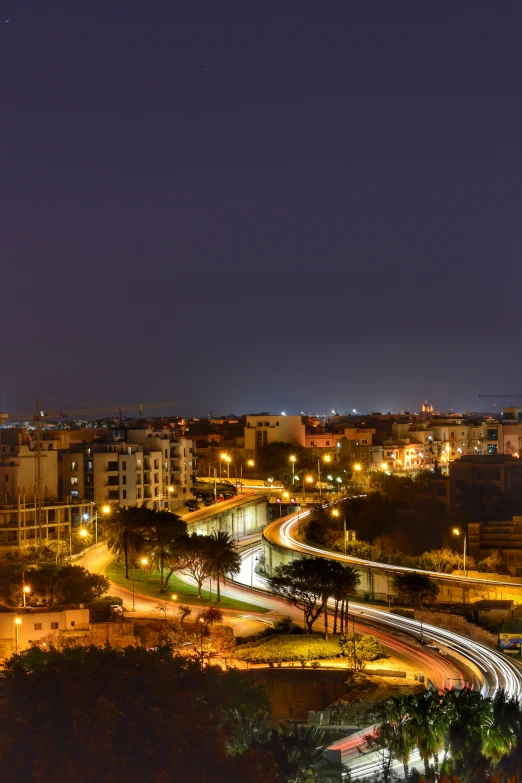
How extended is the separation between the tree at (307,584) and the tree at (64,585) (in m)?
5.63

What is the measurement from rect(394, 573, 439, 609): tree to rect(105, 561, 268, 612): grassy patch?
4.63 meters

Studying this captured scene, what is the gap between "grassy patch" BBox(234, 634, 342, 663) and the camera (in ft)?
77.0

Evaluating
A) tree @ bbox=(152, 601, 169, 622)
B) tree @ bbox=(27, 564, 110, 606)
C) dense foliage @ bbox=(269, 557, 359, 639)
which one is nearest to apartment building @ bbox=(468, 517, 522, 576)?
dense foliage @ bbox=(269, 557, 359, 639)

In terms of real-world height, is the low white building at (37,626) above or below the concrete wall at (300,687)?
above

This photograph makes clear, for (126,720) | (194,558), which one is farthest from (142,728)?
(194,558)

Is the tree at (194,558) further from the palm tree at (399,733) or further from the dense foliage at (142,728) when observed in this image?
the palm tree at (399,733)

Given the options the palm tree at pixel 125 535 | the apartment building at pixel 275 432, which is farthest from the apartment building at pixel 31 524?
the apartment building at pixel 275 432

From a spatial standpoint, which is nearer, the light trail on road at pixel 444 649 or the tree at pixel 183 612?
the light trail on road at pixel 444 649

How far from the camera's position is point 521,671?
2172 centimetres

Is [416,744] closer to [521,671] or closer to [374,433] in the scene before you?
[521,671]

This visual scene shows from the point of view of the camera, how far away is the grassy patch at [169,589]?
3016 cm

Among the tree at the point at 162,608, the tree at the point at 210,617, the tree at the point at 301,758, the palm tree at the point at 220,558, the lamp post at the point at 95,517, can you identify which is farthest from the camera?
the lamp post at the point at 95,517

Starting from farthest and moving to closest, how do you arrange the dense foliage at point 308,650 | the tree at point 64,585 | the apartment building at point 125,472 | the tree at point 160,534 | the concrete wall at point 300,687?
1. the apartment building at point 125,472
2. the tree at point 160,534
3. the tree at point 64,585
4. the dense foliage at point 308,650
5. the concrete wall at point 300,687

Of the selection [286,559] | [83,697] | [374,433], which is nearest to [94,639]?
[83,697]
